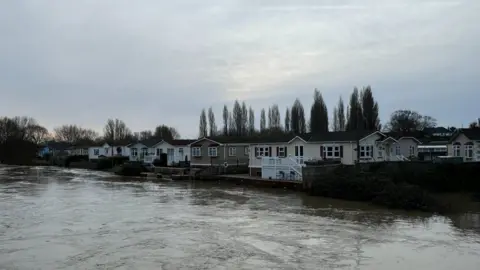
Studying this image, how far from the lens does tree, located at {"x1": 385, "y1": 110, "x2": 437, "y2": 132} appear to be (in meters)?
80.2

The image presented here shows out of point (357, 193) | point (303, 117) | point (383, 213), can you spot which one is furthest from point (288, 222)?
point (303, 117)

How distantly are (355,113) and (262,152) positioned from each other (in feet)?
93.8

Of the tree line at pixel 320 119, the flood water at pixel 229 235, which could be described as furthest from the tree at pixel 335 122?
the flood water at pixel 229 235

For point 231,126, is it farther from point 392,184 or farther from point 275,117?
point 392,184

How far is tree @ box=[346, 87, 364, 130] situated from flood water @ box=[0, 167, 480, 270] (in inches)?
1612

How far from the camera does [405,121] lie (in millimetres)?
81125

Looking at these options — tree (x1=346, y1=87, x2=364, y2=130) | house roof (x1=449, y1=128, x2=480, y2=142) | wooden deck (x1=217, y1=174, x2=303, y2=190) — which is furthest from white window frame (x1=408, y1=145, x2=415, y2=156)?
tree (x1=346, y1=87, x2=364, y2=130)

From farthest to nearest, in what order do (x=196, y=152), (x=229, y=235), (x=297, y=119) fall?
(x=297, y=119) → (x=196, y=152) → (x=229, y=235)

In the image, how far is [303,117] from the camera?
79062 mm

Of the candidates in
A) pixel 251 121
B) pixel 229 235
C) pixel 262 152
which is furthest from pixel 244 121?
pixel 229 235

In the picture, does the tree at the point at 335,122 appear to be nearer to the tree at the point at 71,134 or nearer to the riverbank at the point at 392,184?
the riverbank at the point at 392,184

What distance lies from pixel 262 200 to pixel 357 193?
594cm

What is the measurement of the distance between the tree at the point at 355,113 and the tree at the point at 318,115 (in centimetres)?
400

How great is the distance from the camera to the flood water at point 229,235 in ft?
45.1
